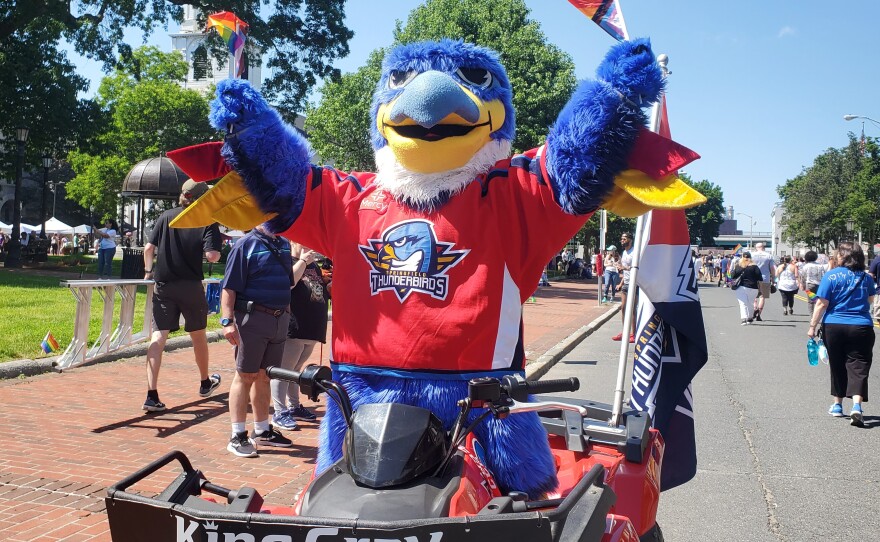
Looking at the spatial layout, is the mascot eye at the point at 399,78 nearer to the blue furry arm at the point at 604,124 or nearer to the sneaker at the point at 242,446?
the blue furry arm at the point at 604,124

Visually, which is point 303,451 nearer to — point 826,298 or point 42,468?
point 42,468

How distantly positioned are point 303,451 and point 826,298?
→ 5.31 meters

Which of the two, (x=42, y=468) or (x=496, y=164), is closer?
(x=496, y=164)

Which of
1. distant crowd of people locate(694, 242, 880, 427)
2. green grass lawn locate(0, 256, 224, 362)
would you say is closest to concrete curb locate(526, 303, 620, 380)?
distant crowd of people locate(694, 242, 880, 427)

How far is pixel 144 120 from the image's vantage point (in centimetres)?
4347

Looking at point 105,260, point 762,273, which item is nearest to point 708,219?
point 762,273

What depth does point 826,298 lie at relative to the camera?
7.46 metres

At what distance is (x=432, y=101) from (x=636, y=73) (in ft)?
2.42

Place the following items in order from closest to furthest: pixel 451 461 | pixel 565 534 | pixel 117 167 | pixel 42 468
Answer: pixel 565 534, pixel 451 461, pixel 42 468, pixel 117 167

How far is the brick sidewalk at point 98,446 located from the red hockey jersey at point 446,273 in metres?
2.10

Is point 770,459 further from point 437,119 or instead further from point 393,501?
point 393,501

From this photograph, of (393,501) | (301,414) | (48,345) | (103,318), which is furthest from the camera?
(48,345)

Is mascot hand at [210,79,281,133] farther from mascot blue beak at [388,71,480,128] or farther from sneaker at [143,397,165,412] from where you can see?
sneaker at [143,397,165,412]

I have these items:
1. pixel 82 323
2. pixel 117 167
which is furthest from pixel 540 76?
pixel 117 167
